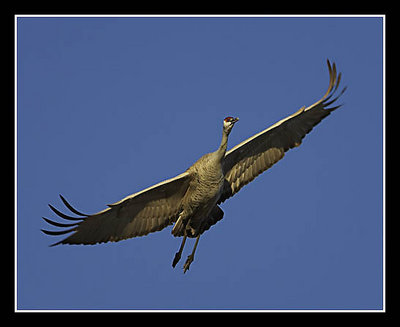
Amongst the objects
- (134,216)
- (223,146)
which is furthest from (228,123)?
(134,216)

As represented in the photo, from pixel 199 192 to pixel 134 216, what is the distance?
187 cm

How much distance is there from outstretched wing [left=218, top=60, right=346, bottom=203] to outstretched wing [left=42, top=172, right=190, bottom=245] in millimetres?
1305

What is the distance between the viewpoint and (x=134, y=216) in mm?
15664

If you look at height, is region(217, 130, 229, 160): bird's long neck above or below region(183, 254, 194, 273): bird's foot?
above

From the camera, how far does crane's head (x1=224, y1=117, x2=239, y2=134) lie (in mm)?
14984

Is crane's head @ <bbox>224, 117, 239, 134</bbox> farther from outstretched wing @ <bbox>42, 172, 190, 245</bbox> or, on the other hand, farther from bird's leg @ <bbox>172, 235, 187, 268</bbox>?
bird's leg @ <bbox>172, 235, 187, 268</bbox>

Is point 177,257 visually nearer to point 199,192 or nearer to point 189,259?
point 189,259

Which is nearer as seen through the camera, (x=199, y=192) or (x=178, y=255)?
(x=199, y=192)

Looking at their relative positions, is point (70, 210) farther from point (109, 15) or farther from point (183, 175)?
point (109, 15)

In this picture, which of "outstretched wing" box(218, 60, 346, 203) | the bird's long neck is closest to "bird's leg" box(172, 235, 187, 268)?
"outstretched wing" box(218, 60, 346, 203)

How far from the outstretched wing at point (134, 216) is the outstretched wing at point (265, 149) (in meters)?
1.30

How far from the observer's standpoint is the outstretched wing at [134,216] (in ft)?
49.5

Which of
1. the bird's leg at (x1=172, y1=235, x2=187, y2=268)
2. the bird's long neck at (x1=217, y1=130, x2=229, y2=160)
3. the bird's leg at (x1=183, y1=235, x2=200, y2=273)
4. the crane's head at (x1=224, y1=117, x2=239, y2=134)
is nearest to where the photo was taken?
the bird's long neck at (x1=217, y1=130, x2=229, y2=160)

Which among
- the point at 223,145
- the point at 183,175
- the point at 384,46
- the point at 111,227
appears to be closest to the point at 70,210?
the point at 111,227
